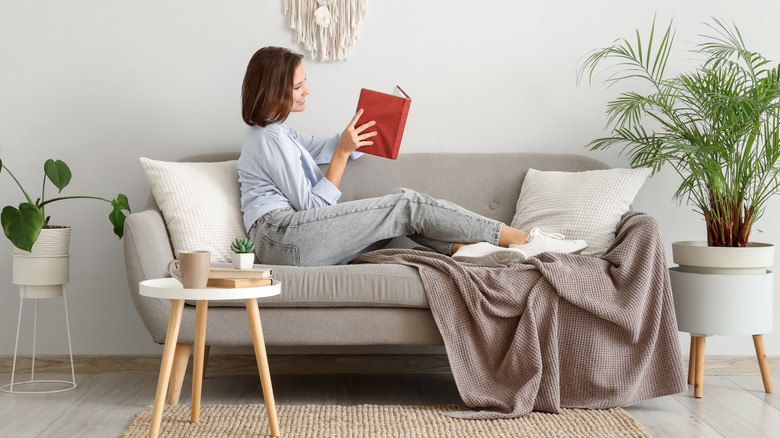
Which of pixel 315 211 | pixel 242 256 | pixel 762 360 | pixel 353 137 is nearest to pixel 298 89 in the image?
pixel 353 137

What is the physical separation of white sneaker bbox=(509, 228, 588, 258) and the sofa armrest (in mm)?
1039

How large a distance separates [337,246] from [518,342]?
619 mm

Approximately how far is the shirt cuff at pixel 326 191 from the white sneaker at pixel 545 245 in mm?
609

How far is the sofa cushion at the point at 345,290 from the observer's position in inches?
80.7

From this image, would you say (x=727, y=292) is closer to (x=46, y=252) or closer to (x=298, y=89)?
(x=298, y=89)

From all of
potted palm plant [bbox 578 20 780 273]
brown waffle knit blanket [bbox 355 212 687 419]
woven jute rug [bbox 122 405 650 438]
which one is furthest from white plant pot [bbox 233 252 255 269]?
potted palm plant [bbox 578 20 780 273]

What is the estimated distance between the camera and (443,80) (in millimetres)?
2830

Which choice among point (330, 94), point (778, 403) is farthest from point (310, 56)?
point (778, 403)

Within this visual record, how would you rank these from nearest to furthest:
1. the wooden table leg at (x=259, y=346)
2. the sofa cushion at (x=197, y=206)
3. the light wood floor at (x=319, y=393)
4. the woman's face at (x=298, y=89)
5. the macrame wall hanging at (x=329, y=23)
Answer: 1. the wooden table leg at (x=259, y=346)
2. the light wood floor at (x=319, y=393)
3. the sofa cushion at (x=197, y=206)
4. the woman's face at (x=298, y=89)
5. the macrame wall hanging at (x=329, y=23)

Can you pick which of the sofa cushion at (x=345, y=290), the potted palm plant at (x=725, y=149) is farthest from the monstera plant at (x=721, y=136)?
the sofa cushion at (x=345, y=290)

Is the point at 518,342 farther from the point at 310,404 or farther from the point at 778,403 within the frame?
the point at 778,403

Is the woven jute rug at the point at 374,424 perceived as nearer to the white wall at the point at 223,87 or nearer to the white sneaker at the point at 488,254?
the white sneaker at the point at 488,254

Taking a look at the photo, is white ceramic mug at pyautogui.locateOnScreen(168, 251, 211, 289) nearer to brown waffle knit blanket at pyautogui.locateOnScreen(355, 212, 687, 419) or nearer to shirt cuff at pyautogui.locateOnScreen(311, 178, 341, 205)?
brown waffle knit blanket at pyautogui.locateOnScreen(355, 212, 687, 419)

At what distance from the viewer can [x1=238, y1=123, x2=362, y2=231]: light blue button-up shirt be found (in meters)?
2.37
